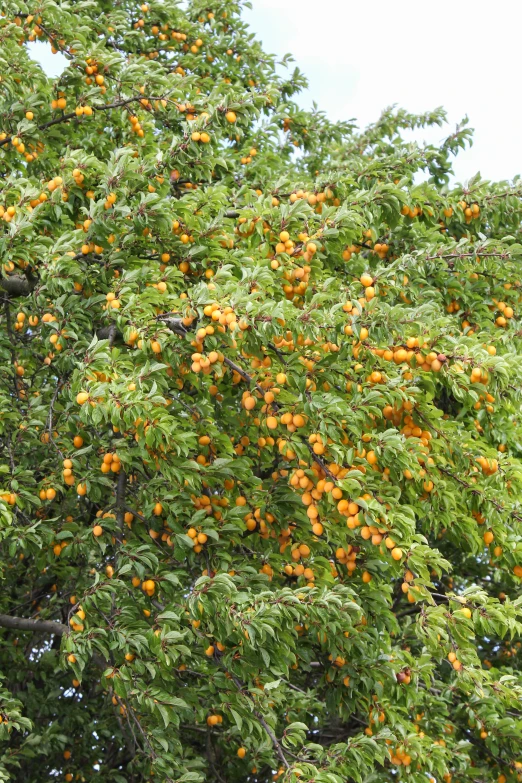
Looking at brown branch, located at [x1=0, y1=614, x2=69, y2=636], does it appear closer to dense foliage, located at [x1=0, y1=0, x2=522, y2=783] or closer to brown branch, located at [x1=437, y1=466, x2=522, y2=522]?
dense foliage, located at [x1=0, y1=0, x2=522, y2=783]

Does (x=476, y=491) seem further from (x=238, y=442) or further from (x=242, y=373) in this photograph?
(x=242, y=373)

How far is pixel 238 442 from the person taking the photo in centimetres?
551

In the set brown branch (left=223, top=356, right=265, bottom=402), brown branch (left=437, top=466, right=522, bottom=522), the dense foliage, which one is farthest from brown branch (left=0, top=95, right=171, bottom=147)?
brown branch (left=437, top=466, right=522, bottom=522)

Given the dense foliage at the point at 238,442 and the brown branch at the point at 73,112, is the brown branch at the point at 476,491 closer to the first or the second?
the dense foliage at the point at 238,442

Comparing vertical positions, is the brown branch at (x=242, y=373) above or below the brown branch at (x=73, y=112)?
below

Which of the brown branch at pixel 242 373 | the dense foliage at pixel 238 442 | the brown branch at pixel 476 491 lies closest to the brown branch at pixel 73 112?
the dense foliage at pixel 238 442

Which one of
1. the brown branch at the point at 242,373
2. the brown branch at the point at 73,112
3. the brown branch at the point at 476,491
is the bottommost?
the brown branch at the point at 476,491

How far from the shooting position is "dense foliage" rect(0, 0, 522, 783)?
13.9ft

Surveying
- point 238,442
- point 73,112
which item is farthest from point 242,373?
point 73,112

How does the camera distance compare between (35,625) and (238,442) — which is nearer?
(238,442)

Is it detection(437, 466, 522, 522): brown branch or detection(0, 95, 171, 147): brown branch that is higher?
detection(0, 95, 171, 147): brown branch

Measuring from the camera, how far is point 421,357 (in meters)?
4.30

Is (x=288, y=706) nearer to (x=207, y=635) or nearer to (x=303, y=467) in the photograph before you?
(x=207, y=635)

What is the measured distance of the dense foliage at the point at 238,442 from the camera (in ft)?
13.9
